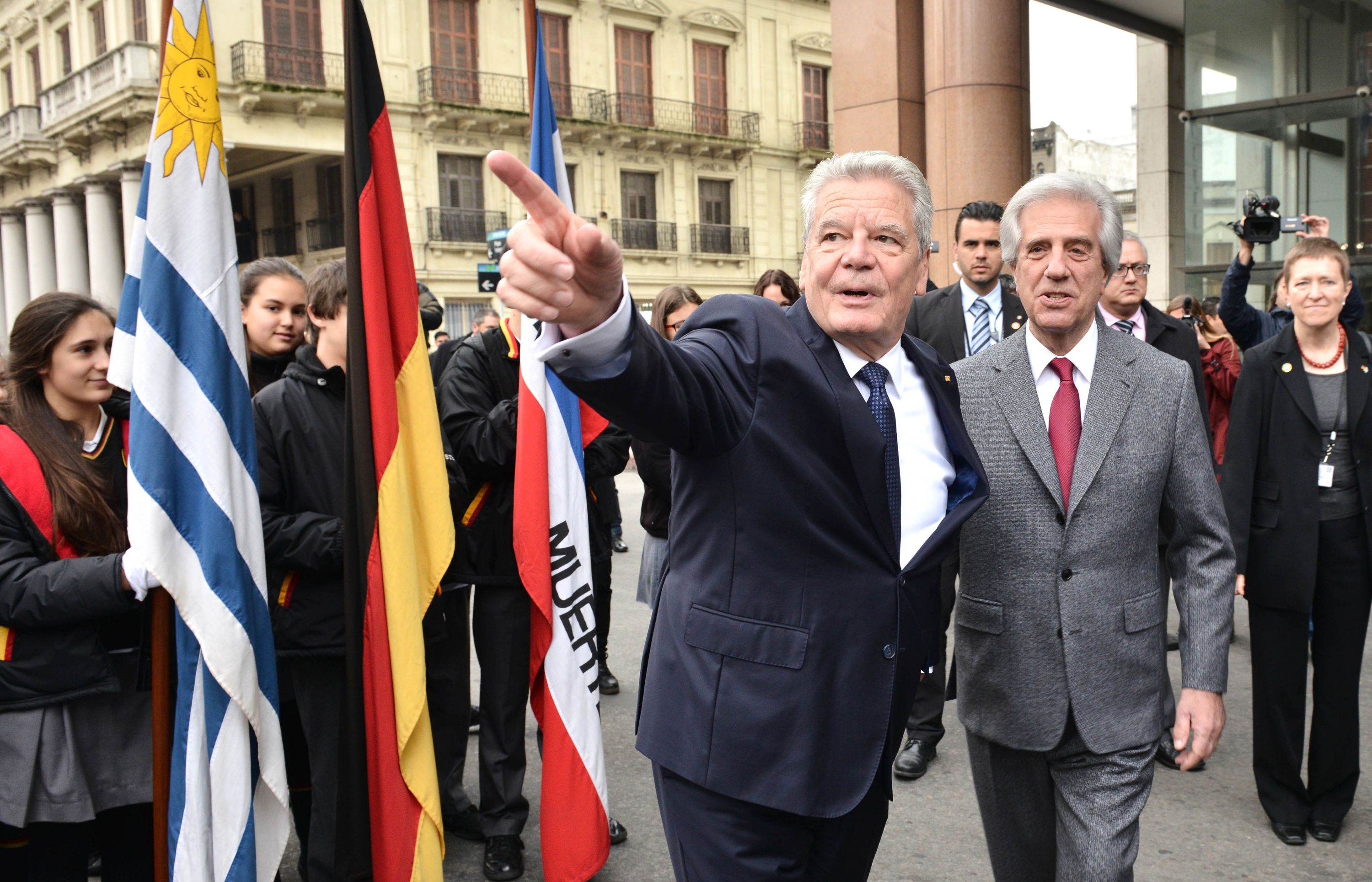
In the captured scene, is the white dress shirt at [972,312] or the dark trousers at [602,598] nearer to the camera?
the dark trousers at [602,598]

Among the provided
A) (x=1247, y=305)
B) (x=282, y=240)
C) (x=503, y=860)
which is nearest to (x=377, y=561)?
(x=503, y=860)

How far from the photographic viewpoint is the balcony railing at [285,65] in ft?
85.0

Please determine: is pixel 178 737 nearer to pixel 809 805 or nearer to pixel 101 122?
pixel 809 805

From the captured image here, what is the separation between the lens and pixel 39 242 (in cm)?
3300

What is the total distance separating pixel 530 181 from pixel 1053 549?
1.66 m

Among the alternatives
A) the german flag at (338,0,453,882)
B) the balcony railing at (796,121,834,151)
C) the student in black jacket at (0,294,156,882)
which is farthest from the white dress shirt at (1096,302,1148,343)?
the balcony railing at (796,121,834,151)

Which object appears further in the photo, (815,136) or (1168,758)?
(815,136)

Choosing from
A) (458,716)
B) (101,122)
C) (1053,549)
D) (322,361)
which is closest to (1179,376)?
(1053,549)

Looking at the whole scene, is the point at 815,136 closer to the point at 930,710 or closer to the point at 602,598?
the point at 602,598

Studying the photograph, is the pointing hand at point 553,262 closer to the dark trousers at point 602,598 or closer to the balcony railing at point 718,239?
the dark trousers at point 602,598

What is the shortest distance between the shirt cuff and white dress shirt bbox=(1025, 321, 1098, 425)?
4.76 feet

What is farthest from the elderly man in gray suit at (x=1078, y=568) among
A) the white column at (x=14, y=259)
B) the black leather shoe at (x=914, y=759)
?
the white column at (x=14, y=259)

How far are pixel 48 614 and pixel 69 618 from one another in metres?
0.05

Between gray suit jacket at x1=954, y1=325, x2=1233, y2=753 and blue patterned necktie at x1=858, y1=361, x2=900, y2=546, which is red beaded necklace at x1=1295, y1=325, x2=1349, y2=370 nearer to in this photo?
gray suit jacket at x1=954, y1=325, x2=1233, y2=753
